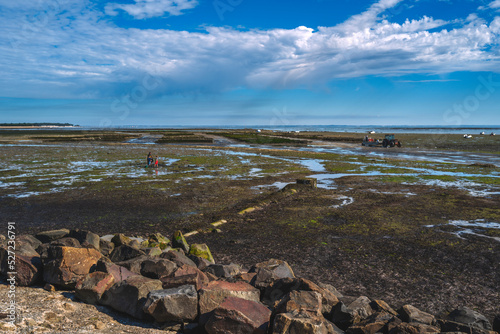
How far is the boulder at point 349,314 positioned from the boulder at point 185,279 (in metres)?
2.95

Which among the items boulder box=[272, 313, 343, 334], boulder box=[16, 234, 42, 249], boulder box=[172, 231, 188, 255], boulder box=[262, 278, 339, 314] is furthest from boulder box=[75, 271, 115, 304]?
boulder box=[172, 231, 188, 255]

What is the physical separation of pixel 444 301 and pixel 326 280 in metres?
3.10

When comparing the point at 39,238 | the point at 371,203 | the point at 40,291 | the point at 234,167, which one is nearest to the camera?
the point at 40,291

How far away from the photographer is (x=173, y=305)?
6.70 meters

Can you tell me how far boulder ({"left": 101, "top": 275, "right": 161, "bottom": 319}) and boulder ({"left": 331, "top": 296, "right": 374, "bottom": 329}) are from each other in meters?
3.87

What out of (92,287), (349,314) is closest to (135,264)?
(92,287)

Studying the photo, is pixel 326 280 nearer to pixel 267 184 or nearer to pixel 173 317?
pixel 173 317

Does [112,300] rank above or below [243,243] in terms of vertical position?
above

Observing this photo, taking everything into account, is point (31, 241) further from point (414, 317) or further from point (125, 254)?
point (414, 317)

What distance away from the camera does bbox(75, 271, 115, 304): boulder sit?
7.37m

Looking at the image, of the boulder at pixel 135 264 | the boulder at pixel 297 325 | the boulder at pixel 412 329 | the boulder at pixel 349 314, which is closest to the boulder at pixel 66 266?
the boulder at pixel 135 264

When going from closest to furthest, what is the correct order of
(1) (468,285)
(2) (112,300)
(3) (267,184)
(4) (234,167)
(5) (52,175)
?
(2) (112,300) → (1) (468,285) → (3) (267,184) → (5) (52,175) → (4) (234,167)

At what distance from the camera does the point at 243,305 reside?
675cm

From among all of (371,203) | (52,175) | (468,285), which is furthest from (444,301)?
(52,175)
